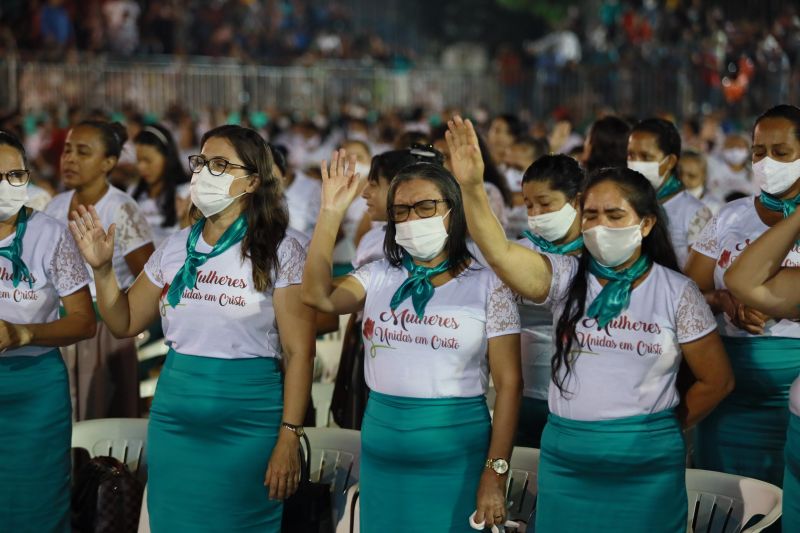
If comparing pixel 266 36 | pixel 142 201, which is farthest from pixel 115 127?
pixel 266 36

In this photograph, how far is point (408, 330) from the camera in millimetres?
3590

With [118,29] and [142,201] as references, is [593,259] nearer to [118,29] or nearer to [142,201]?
[142,201]

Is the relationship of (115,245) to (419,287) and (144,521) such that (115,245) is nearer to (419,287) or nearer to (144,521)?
(144,521)

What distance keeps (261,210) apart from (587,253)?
42.1 inches

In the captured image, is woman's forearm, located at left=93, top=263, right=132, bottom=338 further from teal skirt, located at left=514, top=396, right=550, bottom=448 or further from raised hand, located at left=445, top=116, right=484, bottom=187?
teal skirt, located at left=514, top=396, right=550, bottom=448

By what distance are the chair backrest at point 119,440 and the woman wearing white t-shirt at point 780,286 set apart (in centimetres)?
246

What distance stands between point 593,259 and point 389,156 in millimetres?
1525

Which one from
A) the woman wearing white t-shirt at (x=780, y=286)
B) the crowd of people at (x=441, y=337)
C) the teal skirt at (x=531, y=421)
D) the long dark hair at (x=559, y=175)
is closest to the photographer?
the woman wearing white t-shirt at (x=780, y=286)

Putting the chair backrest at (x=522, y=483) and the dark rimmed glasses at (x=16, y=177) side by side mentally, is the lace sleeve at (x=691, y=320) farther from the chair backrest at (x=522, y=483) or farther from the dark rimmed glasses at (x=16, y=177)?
the dark rimmed glasses at (x=16, y=177)

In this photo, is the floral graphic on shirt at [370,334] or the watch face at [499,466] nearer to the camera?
the watch face at [499,466]

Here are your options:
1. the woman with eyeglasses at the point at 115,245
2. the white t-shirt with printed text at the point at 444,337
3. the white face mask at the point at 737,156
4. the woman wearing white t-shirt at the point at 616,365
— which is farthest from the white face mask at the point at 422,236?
the white face mask at the point at 737,156

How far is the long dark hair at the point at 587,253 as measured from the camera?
11.6 feet

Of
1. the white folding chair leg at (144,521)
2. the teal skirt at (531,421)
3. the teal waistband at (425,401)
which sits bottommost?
the white folding chair leg at (144,521)

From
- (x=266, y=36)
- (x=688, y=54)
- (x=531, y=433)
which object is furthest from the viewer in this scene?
(x=266, y=36)
